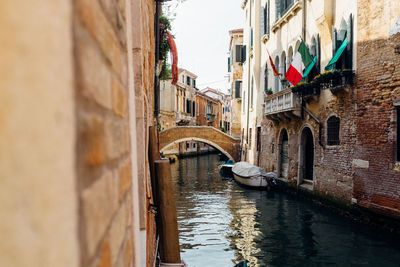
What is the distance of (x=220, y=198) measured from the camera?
40.5ft

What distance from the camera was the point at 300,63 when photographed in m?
10.4

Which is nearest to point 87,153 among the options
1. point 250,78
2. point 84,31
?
point 84,31

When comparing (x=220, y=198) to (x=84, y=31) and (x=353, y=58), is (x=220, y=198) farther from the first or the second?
(x=84, y=31)

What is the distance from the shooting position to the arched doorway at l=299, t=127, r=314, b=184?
11.7 meters

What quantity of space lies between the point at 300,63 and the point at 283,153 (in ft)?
14.9

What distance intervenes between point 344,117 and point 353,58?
1.50m

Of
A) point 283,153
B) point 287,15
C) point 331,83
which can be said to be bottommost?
point 283,153

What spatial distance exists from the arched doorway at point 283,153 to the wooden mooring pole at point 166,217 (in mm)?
10609

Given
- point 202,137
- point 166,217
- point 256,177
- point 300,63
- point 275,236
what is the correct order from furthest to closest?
1. point 202,137
2. point 256,177
3. point 300,63
4. point 275,236
5. point 166,217

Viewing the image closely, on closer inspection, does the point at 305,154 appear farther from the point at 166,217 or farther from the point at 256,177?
the point at 166,217

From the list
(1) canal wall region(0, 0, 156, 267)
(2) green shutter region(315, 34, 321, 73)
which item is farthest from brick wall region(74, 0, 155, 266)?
(2) green shutter region(315, 34, 321, 73)

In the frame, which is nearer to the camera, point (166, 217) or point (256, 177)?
point (166, 217)

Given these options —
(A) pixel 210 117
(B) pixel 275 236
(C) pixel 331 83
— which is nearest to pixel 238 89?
(C) pixel 331 83

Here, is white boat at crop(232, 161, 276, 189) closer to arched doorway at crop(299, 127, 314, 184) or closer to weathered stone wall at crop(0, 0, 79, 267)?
arched doorway at crop(299, 127, 314, 184)
